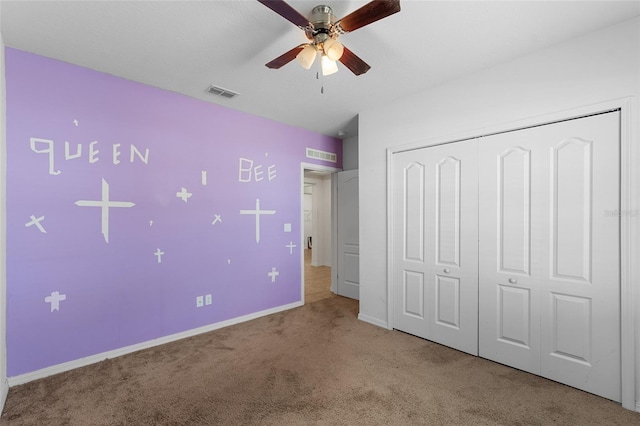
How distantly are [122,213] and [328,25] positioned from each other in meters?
2.39

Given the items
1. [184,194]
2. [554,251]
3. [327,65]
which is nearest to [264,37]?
[327,65]

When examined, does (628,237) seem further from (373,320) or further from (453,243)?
(373,320)

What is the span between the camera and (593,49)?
2043 millimetres

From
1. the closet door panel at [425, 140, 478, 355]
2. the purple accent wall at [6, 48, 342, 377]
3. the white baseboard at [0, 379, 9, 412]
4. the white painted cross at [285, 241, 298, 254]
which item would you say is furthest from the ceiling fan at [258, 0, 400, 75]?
the white baseboard at [0, 379, 9, 412]

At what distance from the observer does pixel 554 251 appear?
2223 millimetres

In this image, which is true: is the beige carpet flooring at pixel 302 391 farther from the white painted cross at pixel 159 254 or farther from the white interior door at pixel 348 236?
the white interior door at pixel 348 236

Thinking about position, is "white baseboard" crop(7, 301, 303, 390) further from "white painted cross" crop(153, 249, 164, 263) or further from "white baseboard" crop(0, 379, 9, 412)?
"white painted cross" crop(153, 249, 164, 263)

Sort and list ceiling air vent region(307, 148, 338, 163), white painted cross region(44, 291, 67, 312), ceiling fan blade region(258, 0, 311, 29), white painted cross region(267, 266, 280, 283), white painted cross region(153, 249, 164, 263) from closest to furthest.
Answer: ceiling fan blade region(258, 0, 311, 29) → white painted cross region(44, 291, 67, 312) → white painted cross region(153, 249, 164, 263) → white painted cross region(267, 266, 280, 283) → ceiling air vent region(307, 148, 338, 163)

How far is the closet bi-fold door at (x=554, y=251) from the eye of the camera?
2.01 meters

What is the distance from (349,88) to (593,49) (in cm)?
185

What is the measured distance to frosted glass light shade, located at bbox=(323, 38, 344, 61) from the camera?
1.72m

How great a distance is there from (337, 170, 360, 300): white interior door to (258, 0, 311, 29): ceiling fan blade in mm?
2983

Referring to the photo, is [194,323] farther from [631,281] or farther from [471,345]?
[631,281]

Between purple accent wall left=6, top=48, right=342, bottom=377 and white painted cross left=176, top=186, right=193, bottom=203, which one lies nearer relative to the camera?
purple accent wall left=6, top=48, right=342, bottom=377
